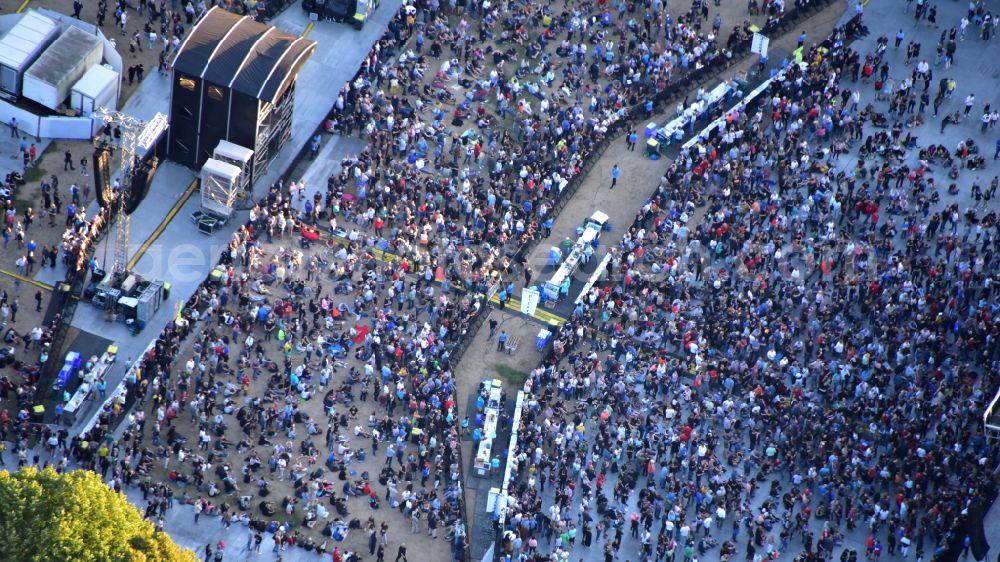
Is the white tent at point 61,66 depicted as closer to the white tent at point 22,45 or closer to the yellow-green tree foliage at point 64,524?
the white tent at point 22,45

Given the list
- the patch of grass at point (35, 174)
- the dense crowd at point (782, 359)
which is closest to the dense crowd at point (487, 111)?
the dense crowd at point (782, 359)

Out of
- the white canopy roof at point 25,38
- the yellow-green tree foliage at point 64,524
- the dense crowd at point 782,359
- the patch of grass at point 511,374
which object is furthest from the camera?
the white canopy roof at point 25,38

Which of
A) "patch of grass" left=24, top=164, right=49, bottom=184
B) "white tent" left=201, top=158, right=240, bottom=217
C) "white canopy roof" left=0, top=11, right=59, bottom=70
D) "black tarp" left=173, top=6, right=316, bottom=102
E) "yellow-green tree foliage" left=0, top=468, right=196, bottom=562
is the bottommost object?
"yellow-green tree foliage" left=0, top=468, right=196, bottom=562

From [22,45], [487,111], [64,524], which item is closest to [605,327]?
[487,111]

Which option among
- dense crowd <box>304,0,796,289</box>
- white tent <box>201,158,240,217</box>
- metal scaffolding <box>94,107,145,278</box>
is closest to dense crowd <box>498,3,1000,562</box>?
dense crowd <box>304,0,796,289</box>

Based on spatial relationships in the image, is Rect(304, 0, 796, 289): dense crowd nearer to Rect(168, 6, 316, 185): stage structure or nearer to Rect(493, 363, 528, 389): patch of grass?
Rect(168, 6, 316, 185): stage structure

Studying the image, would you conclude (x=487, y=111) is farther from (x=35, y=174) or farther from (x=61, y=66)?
(x=35, y=174)

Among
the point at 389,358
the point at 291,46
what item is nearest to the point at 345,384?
the point at 389,358
